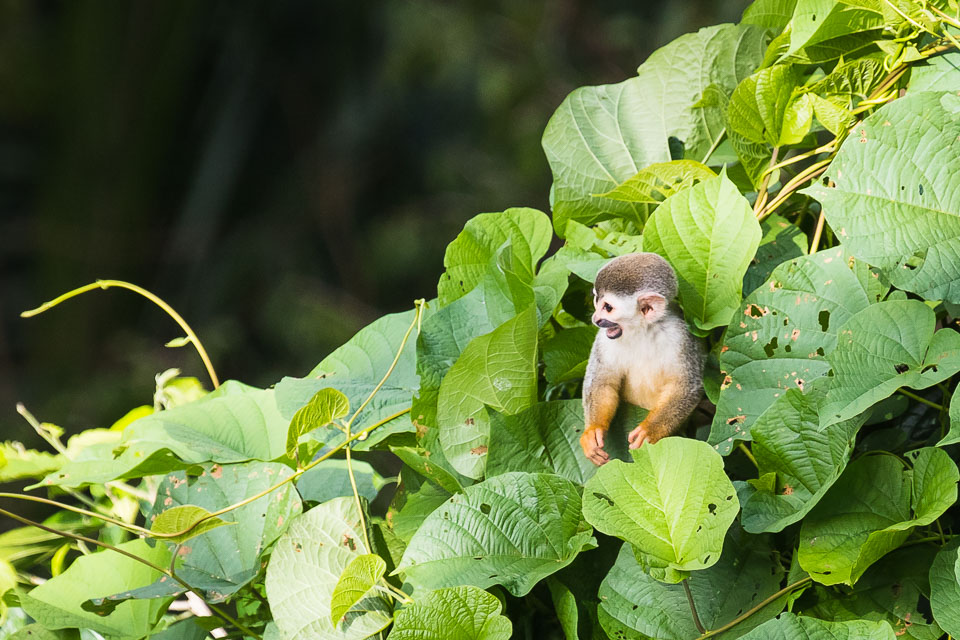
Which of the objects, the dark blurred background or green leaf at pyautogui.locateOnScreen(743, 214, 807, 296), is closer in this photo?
green leaf at pyautogui.locateOnScreen(743, 214, 807, 296)

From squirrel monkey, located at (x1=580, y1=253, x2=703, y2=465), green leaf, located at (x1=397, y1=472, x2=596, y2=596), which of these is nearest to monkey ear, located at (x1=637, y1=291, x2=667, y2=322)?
squirrel monkey, located at (x1=580, y1=253, x2=703, y2=465)

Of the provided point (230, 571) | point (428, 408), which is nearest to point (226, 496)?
point (230, 571)

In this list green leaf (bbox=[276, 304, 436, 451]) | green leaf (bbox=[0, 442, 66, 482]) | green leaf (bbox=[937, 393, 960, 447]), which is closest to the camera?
green leaf (bbox=[937, 393, 960, 447])

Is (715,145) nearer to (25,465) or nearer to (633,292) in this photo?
(633,292)

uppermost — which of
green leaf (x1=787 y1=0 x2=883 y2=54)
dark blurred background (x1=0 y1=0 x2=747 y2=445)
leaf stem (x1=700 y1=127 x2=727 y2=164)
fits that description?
green leaf (x1=787 y1=0 x2=883 y2=54)

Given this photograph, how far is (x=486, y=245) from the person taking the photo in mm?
563

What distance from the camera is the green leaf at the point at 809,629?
0.34 m

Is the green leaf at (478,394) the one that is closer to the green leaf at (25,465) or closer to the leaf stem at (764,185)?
the leaf stem at (764,185)

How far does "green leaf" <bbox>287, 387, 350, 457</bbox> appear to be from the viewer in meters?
0.48

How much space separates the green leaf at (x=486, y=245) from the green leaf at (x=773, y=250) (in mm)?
130

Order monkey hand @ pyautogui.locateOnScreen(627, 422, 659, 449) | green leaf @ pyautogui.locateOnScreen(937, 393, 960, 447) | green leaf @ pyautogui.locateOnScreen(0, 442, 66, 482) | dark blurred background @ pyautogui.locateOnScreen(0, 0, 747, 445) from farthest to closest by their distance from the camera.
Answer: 1. dark blurred background @ pyautogui.locateOnScreen(0, 0, 747, 445)
2. green leaf @ pyautogui.locateOnScreen(0, 442, 66, 482)
3. monkey hand @ pyautogui.locateOnScreen(627, 422, 659, 449)
4. green leaf @ pyautogui.locateOnScreen(937, 393, 960, 447)

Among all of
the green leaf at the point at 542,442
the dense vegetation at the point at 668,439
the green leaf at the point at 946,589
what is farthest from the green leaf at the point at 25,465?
the green leaf at the point at 946,589

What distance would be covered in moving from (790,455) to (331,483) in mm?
320

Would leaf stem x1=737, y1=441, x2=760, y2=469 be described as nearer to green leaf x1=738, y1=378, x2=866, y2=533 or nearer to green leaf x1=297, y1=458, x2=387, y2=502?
green leaf x1=738, y1=378, x2=866, y2=533
